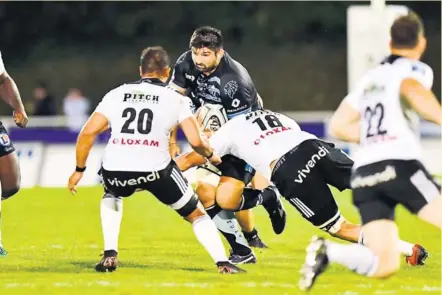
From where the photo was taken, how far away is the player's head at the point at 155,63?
962 cm

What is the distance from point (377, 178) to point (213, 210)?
2.98 meters

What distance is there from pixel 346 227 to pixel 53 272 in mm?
2291

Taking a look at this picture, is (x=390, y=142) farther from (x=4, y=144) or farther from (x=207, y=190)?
(x=4, y=144)

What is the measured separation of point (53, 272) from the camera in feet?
33.2

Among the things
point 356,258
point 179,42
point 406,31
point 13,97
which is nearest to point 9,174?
point 13,97

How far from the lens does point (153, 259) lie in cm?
1112

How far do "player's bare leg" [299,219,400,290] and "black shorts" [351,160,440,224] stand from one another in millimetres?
73

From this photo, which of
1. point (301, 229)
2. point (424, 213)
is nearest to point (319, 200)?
point (424, 213)

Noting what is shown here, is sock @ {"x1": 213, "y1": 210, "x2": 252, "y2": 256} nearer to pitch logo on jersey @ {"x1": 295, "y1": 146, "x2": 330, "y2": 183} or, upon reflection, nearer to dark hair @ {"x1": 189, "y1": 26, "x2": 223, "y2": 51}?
pitch logo on jersey @ {"x1": 295, "y1": 146, "x2": 330, "y2": 183}

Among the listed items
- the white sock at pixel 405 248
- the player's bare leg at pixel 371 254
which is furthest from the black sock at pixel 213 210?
the player's bare leg at pixel 371 254

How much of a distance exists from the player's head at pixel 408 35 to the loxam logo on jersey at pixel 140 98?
223 centimetres

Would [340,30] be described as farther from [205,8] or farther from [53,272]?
[53,272]

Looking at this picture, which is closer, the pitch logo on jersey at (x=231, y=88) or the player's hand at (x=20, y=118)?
the pitch logo on jersey at (x=231, y=88)

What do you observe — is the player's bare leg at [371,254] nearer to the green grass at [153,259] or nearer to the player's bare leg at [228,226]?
the green grass at [153,259]
